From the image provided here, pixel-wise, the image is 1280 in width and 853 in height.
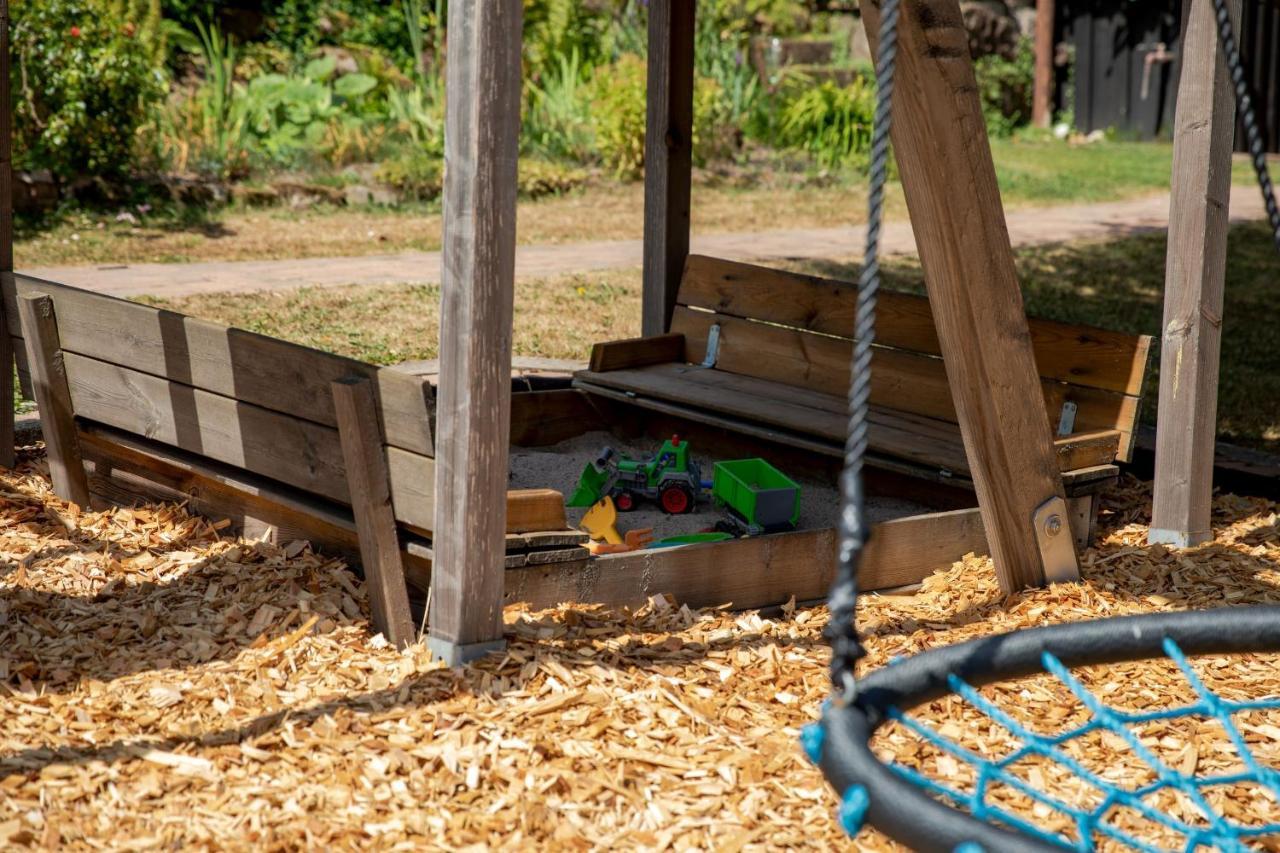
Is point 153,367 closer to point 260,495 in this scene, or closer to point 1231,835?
point 260,495

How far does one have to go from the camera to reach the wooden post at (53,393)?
4625 mm

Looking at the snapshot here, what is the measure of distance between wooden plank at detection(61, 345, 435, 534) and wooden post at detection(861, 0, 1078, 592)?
1.46 meters

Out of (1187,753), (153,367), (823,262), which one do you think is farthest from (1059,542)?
(823,262)

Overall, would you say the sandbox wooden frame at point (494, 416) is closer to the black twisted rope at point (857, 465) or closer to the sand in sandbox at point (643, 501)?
the sand in sandbox at point (643, 501)

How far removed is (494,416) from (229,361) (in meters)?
1.02

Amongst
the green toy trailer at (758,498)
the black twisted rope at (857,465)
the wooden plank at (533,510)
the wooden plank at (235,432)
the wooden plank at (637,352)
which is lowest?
the green toy trailer at (758,498)

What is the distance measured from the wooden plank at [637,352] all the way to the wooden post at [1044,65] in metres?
13.5

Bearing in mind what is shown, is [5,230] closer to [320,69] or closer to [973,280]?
[973,280]

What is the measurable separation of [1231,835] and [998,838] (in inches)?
23.7

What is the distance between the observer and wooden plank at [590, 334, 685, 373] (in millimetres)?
5797

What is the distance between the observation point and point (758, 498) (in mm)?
4574

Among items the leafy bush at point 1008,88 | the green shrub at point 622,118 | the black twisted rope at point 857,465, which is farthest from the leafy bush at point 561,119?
the black twisted rope at point 857,465

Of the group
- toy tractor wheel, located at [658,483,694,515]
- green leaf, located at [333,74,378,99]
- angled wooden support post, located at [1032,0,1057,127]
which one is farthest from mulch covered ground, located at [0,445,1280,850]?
angled wooden support post, located at [1032,0,1057,127]

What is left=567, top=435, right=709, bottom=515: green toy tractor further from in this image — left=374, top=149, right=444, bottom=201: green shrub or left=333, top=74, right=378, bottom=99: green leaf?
left=333, top=74, right=378, bottom=99: green leaf
